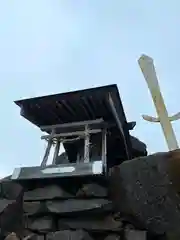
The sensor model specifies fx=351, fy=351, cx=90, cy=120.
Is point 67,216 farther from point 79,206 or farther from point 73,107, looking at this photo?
point 73,107

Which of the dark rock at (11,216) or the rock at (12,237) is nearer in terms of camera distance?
the rock at (12,237)

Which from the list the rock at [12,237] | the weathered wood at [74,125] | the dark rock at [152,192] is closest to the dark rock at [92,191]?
the dark rock at [152,192]

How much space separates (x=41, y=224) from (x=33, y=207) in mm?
482

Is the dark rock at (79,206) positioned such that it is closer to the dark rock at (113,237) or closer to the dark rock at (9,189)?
the dark rock at (113,237)

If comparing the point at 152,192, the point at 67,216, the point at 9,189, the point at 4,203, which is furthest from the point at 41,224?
the point at 152,192

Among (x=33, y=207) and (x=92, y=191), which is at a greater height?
(x=92, y=191)

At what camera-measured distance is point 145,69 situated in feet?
31.9

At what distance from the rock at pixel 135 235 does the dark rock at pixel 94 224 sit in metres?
0.24

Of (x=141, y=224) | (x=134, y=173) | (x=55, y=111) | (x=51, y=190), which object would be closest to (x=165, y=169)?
(x=134, y=173)

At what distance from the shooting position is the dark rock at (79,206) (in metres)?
7.80

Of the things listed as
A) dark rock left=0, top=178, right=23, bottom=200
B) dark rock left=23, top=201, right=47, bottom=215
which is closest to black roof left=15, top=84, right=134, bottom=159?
dark rock left=0, top=178, right=23, bottom=200

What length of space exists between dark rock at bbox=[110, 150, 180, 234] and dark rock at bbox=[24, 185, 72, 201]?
3.96 feet

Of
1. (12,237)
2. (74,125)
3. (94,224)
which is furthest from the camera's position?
(74,125)

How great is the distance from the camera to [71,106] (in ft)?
32.3
